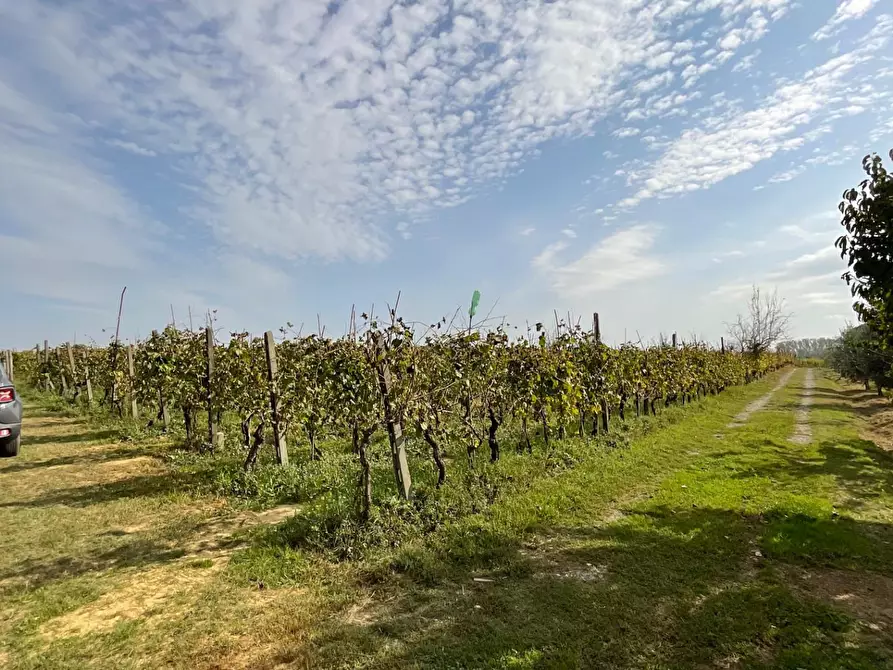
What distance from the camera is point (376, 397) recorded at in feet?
18.0

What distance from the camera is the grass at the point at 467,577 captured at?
3330 millimetres

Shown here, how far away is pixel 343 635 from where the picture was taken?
345 cm

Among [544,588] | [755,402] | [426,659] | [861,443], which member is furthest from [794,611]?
[755,402]

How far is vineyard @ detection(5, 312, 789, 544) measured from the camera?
580cm

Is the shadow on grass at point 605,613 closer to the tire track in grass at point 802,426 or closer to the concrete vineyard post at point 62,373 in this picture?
the tire track in grass at point 802,426

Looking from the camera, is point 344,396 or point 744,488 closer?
point 344,396

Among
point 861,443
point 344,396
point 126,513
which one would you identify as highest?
point 344,396

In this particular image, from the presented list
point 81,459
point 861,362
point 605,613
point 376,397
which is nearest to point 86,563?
point 376,397

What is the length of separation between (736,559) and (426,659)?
3.63 metres

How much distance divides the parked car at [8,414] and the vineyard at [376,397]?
2232 millimetres

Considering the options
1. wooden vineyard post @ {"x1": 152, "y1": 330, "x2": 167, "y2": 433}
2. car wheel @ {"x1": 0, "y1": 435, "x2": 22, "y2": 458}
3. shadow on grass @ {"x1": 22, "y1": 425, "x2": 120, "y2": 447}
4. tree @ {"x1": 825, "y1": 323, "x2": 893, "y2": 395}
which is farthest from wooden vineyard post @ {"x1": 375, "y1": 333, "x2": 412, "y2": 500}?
tree @ {"x1": 825, "y1": 323, "x2": 893, "y2": 395}

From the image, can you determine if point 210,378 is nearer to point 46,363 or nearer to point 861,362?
point 46,363

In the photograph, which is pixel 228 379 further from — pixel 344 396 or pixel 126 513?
pixel 344 396

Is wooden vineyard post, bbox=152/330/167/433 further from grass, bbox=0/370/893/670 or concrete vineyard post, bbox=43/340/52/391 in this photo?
concrete vineyard post, bbox=43/340/52/391
